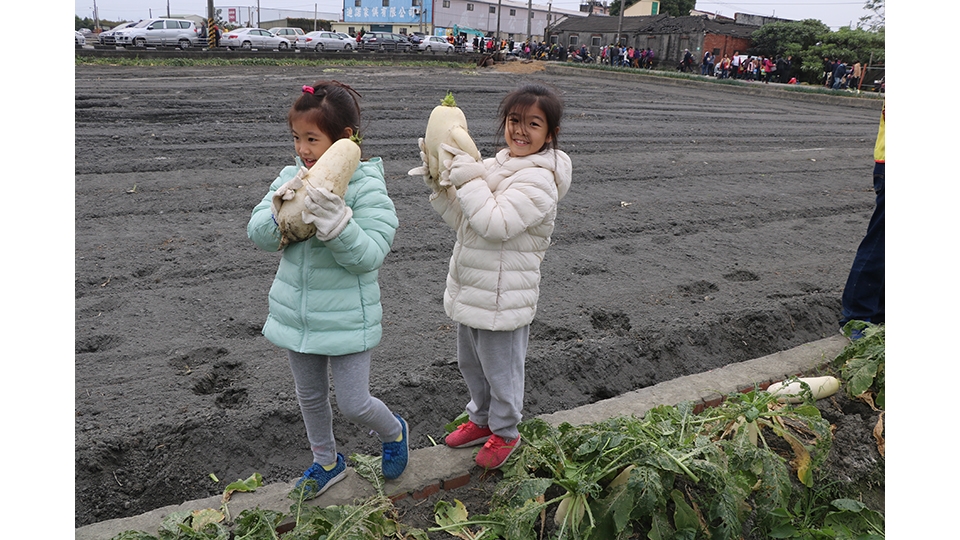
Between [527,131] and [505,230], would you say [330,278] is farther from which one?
[527,131]

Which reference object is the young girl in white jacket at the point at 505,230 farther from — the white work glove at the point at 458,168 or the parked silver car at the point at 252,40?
the parked silver car at the point at 252,40

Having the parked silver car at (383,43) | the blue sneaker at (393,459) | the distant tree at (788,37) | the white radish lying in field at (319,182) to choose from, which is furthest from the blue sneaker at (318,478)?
the distant tree at (788,37)

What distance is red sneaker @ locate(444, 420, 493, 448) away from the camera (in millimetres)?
3094

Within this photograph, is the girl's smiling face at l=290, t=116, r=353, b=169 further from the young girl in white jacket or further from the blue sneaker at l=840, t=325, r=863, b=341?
the blue sneaker at l=840, t=325, r=863, b=341

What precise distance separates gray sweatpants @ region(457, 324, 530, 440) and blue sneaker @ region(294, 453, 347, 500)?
0.64 metres

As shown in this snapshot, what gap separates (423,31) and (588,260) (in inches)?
2848

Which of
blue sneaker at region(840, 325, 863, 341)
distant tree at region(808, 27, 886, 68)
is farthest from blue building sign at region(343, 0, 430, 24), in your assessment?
blue sneaker at region(840, 325, 863, 341)

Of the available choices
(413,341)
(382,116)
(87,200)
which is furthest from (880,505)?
(382,116)

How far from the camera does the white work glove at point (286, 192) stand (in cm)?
238

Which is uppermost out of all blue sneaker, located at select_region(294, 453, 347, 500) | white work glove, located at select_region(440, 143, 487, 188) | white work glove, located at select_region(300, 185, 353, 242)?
white work glove, located at select_region(440, 143, 487, 188)

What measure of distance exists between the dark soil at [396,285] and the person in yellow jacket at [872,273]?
0.45 m

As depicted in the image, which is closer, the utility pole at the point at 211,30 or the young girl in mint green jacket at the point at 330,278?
the young girl in mint green jacket at the point at 330,278

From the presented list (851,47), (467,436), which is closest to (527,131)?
(467,436)

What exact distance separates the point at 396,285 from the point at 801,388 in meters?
2.82
